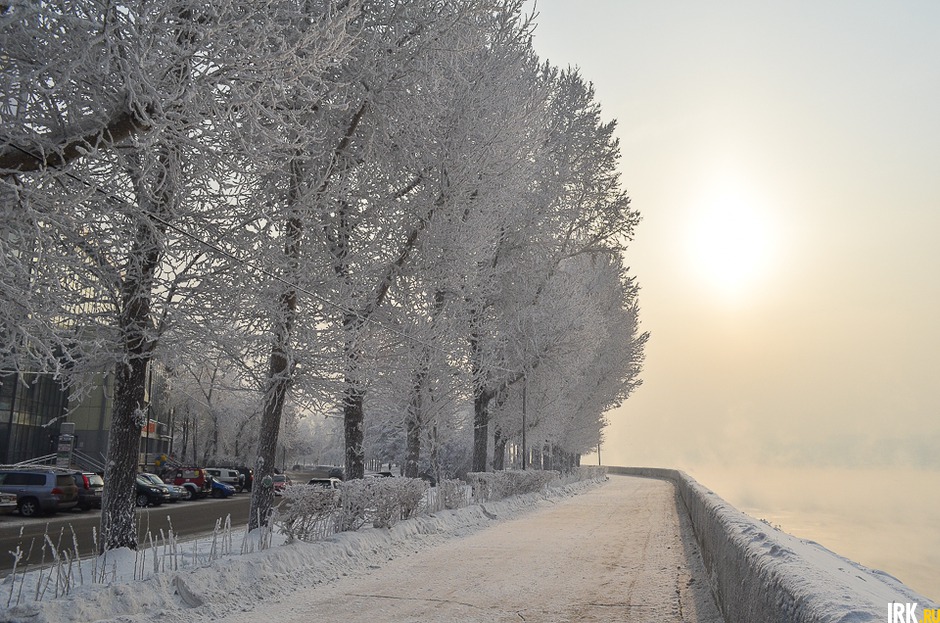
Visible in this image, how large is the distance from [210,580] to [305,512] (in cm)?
251

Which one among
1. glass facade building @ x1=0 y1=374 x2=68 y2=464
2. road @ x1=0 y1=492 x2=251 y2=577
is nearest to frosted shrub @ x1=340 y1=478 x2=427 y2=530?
road @ x1=0 y1=492 x2=251 y2=577

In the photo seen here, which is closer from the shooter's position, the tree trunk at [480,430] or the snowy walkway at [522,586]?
the snowy walkway at [522,586]

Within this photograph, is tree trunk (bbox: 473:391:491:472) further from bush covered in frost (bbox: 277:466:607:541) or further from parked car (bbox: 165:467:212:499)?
parked car (bbox: 165:467:212:499)

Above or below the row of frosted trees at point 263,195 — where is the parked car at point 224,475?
below

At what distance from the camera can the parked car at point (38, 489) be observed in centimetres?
2347

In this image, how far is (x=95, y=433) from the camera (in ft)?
205

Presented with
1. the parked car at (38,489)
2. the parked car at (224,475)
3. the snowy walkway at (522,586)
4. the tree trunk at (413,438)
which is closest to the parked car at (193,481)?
the parked car at (224,475)

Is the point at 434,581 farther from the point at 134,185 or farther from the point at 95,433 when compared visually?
the point at 95,433

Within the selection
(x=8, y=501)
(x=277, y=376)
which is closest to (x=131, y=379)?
(x=277, y=376)

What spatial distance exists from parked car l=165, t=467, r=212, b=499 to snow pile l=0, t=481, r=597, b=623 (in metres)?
26.2

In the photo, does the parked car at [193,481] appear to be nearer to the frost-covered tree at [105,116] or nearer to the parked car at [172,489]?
the parked car at [172,489]

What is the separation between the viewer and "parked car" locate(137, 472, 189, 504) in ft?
102

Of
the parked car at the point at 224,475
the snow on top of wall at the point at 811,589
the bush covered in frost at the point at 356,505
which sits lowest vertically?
the parked car at the point at 224,475

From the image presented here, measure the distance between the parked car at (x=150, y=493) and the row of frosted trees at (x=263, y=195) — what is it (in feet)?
44.3
